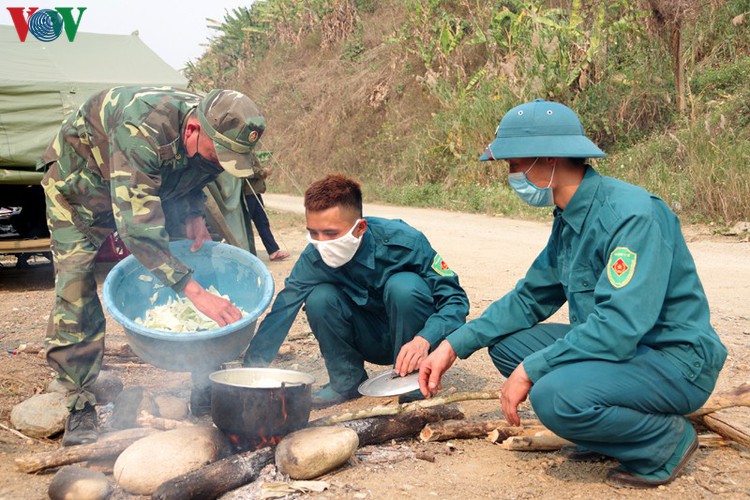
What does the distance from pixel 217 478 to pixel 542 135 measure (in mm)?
1752

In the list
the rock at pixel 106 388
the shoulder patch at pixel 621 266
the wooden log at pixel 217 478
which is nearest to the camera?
the shoulder patch at pixel 621 266

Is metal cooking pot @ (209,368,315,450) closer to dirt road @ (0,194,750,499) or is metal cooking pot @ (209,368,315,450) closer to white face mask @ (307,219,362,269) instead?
dirt road @ (0,194,750,499)

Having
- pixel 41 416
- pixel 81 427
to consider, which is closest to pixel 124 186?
pixel 81 427

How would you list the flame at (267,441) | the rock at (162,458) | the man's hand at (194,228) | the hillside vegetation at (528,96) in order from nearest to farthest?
1. the rock at (162,458)
2. the flame at (267,441)
3. the man's hand at (194,228)
4. the hillside vegetation at (528,96)

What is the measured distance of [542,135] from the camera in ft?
9.20

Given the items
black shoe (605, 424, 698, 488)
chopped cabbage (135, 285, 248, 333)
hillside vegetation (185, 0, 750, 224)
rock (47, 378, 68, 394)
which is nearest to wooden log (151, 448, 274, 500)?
chopped cabbage (135, 285, 248, 333)

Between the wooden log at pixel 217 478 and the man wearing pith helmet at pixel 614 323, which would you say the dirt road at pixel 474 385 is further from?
the man wearing pith helmet at pixel 614 323

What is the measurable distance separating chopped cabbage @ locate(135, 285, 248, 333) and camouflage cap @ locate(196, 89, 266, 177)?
2.47 ft

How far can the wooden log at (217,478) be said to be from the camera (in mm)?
2750

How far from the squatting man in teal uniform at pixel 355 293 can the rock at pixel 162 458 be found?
0.81 meters

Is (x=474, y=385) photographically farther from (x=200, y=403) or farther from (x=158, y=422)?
(x=158, y=422)

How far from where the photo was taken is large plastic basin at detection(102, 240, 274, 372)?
340 cm

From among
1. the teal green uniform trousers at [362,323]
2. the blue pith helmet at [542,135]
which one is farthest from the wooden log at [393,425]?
the blue pith helmet at [542,135]

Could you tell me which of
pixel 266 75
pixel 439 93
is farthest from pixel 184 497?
pixel 266 75
